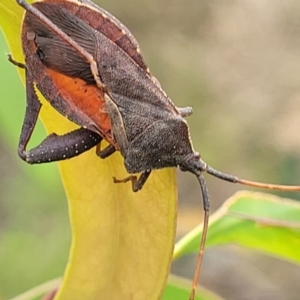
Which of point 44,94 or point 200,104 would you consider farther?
point 200,104

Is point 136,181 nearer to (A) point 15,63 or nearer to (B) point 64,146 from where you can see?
(B) point 64,146

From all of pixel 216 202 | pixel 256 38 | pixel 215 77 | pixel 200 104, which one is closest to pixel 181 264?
pixel 216 202

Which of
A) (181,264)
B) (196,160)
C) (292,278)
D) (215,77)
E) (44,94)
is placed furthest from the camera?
(215,77)

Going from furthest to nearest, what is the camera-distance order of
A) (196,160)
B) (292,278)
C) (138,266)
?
1. (292,278)
2. (196,160)
3. (138,266)

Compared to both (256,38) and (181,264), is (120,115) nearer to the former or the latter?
(181,264)

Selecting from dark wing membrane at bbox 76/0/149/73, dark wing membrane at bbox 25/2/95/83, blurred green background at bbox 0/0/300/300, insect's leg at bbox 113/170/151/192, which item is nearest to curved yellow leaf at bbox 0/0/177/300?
insect's leg at bbox 113/170/151/192

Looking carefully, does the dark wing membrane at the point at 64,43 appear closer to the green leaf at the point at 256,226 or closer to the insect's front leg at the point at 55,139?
the insect's front leg at the point at 55,139
